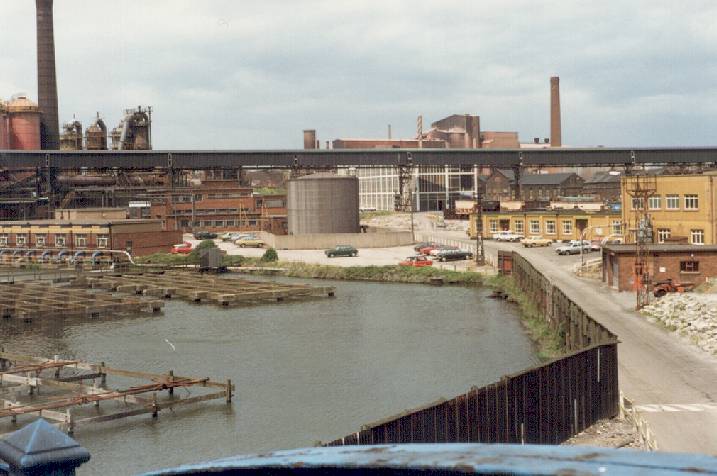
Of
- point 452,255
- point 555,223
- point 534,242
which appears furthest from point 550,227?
point 452,255

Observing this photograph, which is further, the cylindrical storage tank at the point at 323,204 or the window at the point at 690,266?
the cylindrical storage tank at the point at 323,204

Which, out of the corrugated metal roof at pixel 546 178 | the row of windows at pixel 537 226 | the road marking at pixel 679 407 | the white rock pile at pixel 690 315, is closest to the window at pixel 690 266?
the white rock pile at pixel 690 315

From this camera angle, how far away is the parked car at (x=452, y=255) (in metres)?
67.9

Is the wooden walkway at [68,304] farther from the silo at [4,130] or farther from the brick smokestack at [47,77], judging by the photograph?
the silo at [4,130]

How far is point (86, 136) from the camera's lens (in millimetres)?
107812

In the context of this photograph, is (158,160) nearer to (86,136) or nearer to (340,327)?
(86,136)

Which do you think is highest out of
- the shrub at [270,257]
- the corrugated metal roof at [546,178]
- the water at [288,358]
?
the corrugated metal roof at [546,178]

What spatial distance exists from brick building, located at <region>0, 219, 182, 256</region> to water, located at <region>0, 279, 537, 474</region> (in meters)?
24.0

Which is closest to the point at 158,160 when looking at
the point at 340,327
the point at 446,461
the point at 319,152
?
the point at 319,152

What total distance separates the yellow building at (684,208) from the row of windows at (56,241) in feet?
135

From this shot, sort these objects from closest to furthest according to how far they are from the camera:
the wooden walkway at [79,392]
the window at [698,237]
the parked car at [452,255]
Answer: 1. the wooden walkway at [79,392]
2. the window at [698,237]
3. the parked car at [452,255]

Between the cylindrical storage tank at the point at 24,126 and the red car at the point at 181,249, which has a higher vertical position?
the cylindrical storage tank at the point at 24,126

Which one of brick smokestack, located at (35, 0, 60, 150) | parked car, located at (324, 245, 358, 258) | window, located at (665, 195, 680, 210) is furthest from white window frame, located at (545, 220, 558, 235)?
brick smokestack, located at (35, 0, 60, 150)

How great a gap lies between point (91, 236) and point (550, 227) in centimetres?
3782
